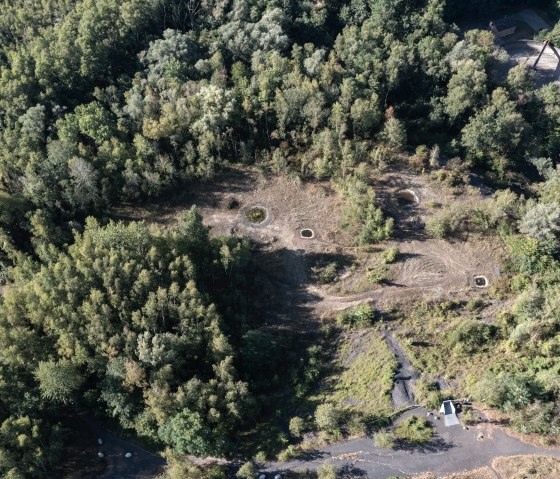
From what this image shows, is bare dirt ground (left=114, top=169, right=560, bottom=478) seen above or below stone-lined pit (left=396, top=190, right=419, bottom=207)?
below

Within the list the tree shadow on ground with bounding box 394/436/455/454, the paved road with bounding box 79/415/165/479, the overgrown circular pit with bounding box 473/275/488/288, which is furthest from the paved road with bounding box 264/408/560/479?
the overgrown circular pit with bounding box 473/275/488/288

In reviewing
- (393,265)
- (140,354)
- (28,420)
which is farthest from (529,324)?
(28,420)

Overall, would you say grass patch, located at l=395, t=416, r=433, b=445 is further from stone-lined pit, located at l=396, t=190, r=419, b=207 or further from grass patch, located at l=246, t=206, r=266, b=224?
grass patch, located at l=246, t=206, r=266, b=224

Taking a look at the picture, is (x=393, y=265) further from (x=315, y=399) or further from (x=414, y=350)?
(x=315, y=399)

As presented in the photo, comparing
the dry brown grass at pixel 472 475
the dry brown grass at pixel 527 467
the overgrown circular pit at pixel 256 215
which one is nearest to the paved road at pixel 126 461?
the dry brown grass at pixel 472 475

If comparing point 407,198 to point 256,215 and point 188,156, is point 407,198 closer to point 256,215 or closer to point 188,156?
point 256,215
